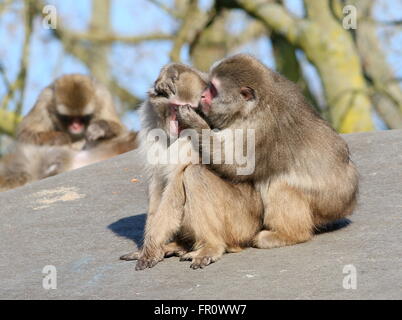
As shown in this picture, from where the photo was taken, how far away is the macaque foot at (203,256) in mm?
5227

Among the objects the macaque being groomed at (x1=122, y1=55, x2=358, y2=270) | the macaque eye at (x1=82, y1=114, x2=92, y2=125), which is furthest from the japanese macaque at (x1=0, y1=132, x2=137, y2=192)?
the macaque being groomed at (x1=122, y1=55, x2=358, y2=270)

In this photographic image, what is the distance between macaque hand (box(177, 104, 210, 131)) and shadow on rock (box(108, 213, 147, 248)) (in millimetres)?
1116

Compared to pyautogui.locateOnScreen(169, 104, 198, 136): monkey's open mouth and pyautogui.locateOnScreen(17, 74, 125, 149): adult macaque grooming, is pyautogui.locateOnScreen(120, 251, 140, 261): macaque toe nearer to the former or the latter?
pyautogui.locateOnScreen(169, 104, 198, 136): monkey's open mouth

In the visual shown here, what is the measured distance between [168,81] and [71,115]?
5.97 meters

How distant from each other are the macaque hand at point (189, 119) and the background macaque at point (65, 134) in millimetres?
5569

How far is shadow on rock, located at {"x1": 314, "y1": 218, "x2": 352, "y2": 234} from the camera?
5887 millimetres

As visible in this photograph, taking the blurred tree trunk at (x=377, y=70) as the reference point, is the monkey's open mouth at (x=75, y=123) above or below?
below

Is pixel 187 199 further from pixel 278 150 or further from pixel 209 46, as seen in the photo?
pixel 209 46

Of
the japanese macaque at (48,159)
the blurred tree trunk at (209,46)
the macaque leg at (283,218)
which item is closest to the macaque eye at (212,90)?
the macaque leg at (283,218)

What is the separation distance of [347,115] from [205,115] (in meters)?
7.28

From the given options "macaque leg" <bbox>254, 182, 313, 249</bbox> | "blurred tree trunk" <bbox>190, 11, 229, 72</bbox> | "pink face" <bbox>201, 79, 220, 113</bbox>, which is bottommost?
"macaque leg" <bbox>254, 182, 313, 249</bbox>

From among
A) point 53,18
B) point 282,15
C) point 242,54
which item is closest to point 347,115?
point 282,15

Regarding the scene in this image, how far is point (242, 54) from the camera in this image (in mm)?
5652

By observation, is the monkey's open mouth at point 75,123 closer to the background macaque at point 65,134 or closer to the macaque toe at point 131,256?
the background macaque at point 65,134
